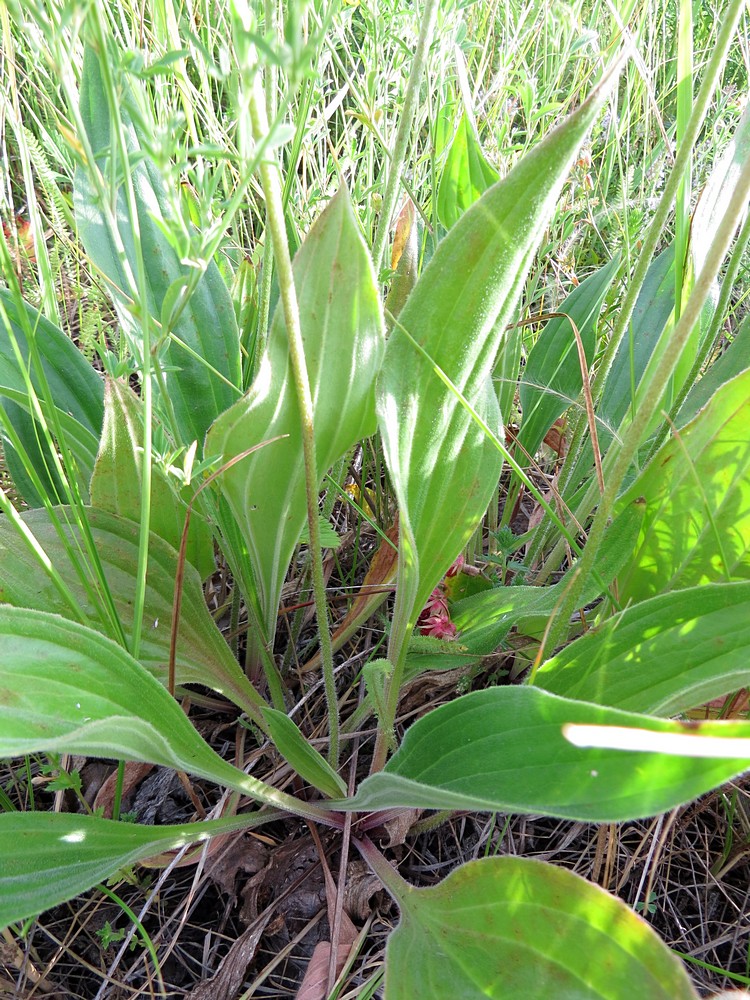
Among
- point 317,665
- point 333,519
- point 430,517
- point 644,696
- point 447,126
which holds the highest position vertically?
point 447,126

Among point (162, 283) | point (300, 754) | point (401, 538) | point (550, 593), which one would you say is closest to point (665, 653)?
point (550, 593)

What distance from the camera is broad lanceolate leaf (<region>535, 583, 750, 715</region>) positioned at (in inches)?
26.3

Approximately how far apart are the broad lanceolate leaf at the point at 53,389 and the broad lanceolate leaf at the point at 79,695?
0.42 metres

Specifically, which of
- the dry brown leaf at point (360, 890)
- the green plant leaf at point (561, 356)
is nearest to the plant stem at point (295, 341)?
the dry brown leaf at point (360, 890)

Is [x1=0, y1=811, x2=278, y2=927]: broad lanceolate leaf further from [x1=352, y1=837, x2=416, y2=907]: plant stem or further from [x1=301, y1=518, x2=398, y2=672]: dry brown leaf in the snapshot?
[x1=301, y1=518, x2=398, y2=672]: dry brown leaf

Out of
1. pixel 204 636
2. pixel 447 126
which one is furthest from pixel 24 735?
pixel 447 126

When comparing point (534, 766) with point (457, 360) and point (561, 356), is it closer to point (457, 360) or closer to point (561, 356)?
point (457, 360)

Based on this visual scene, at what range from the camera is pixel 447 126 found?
123 centimetres

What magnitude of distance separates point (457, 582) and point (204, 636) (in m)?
0.38

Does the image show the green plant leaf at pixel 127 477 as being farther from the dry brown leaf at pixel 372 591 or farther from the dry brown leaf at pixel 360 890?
the dry brown leaf at pixel 360 890

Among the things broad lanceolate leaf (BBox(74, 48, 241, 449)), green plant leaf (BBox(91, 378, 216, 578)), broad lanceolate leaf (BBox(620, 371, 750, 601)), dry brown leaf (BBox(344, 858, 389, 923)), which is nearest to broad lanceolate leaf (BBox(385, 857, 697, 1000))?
dry brown leaf (BBox(344, 858, 389, 923))

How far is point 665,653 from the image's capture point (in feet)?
2.38

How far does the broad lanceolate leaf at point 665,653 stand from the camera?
67 centimetres

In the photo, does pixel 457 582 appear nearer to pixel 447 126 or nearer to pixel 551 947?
pixel 551 947
